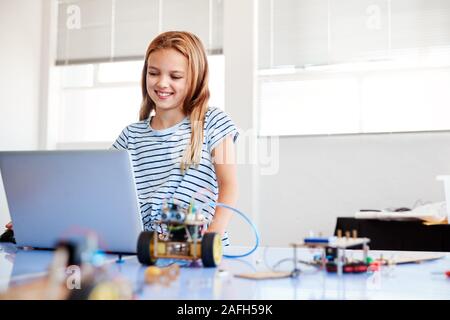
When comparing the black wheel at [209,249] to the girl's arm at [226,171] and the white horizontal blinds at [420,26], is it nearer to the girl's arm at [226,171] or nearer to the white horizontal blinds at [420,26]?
the girl's arm at [226,171]

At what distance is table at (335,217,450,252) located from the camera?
211 centimetres

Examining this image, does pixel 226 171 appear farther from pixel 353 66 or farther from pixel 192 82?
pixel 353 66

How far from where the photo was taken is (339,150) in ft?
9.72

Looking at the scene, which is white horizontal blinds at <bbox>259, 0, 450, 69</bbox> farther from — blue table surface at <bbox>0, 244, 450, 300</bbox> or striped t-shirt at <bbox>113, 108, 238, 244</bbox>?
blue table surface at <bbox>0, 244, 450, 300</bbox>

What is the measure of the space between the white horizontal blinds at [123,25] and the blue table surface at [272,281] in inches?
104

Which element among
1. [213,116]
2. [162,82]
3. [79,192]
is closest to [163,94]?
[162,82]

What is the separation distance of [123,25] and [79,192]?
9.51 ft

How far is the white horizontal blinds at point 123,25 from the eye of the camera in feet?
10.8

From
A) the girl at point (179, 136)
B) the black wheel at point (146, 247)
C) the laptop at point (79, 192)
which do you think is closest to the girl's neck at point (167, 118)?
the girl at point (179, 136)

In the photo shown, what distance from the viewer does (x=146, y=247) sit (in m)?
0.70

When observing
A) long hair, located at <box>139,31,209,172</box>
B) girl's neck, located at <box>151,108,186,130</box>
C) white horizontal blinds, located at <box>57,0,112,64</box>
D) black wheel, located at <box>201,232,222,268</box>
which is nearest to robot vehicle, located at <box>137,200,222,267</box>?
black wheel, located at <box>201,232,222,268</box>

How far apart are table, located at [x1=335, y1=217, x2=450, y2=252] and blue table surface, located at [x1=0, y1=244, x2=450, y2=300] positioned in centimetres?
142

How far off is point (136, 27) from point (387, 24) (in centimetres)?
160
